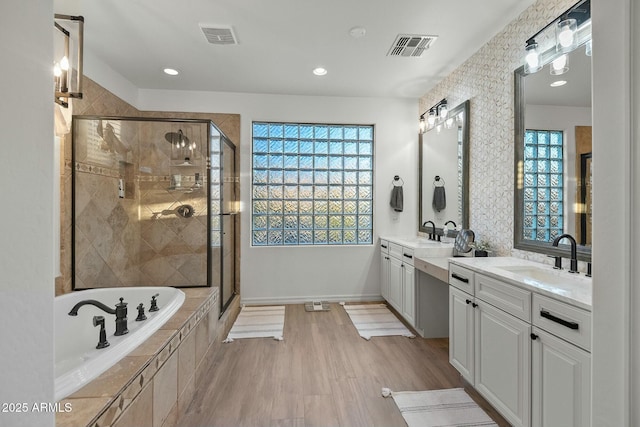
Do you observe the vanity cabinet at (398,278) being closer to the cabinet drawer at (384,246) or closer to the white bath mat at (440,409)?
the cabinet drawer at (384,246)

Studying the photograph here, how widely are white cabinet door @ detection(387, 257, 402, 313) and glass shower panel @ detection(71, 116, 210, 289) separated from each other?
200 centimetres

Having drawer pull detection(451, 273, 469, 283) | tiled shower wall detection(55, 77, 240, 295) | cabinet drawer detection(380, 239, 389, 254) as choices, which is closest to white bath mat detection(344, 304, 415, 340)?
cabinet drawer detection(380, 239, 389, 254)

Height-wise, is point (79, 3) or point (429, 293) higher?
point (79, 3)

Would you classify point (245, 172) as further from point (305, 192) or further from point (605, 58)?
point (605, 58)

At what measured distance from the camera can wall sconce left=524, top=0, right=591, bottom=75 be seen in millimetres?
1662

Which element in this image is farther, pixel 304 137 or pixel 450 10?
pixel 304 137

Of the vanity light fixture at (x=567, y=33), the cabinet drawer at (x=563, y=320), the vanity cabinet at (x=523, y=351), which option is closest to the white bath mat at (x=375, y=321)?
the vanity cabinet at (x=523, y=351)

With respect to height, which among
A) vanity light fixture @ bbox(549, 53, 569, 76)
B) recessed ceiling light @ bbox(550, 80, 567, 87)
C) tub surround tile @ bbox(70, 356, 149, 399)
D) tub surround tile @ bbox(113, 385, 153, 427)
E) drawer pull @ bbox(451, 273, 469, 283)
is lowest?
tub surround tile @ bbox(113, 385, 153, 427)

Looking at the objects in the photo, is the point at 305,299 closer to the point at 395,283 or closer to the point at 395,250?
the point at 395,283

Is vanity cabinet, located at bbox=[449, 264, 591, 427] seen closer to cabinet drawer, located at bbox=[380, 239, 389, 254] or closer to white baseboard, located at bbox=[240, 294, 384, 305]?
cabinet drawer, located at bbox=[380, 239, 389, 254]

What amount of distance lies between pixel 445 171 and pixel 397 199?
76cm

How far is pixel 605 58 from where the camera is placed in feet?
2.12

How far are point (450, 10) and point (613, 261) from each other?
7.39 feet

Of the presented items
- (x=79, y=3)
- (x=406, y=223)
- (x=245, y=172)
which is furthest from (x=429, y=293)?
(x=79, y=3)
